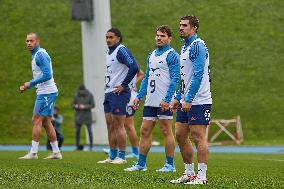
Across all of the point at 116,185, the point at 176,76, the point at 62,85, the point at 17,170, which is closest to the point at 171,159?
the point at 176,76

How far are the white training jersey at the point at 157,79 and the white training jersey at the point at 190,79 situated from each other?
7.55 feet

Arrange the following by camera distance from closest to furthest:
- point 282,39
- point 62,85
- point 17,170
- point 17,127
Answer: point 17,170 < point 17,127 < point 62,85 < point 282,39

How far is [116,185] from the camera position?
37.3 ft

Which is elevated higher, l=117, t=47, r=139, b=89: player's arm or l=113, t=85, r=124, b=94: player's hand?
l=117, t=47, r=139, b=89: player's arm

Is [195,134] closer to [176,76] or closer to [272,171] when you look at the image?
[176,76]

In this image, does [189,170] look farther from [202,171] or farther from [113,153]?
[113,153]

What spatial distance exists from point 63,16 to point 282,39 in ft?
35.6

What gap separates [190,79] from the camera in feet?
39.8

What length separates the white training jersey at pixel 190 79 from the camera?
39.2 ft

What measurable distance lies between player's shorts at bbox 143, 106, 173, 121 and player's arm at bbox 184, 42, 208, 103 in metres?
2.89

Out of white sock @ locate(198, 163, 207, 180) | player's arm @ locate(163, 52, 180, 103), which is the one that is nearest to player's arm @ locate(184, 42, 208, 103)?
white sock @ locate(198, 163, 207, 180)

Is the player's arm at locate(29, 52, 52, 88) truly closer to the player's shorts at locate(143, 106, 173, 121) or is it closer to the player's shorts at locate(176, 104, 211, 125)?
the player's shorts at locate(143, 106, 173, 121)

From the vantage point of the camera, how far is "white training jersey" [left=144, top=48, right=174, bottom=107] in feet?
47.9

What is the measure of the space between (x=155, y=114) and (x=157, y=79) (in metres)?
0.57
